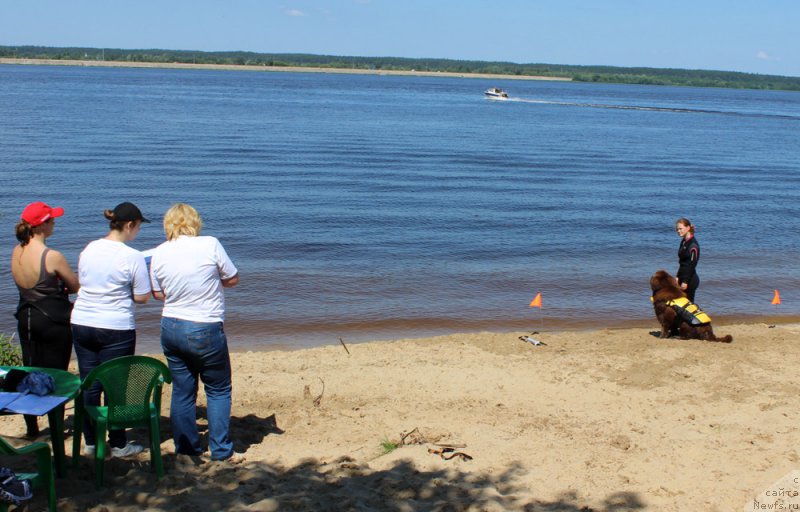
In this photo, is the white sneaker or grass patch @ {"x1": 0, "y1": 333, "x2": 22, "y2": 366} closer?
the white sneaker

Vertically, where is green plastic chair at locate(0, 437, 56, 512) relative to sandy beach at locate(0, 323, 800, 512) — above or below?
above

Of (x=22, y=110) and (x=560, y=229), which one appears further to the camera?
(x=22, y=110)

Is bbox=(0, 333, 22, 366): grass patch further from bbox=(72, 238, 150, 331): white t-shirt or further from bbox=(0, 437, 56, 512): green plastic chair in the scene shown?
bbox=(0, 437, 56, 512): green plastic chair

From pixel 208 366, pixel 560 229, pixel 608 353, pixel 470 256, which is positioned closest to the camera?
pixel 208 366

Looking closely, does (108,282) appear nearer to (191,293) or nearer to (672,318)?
(191,293)

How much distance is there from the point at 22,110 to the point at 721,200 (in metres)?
41.7

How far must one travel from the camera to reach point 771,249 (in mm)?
17984

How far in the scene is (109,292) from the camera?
211 inches

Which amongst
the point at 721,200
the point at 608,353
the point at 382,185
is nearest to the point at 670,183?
the point at 721,200

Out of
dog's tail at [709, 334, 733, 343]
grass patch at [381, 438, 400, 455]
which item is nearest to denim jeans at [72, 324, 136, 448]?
grass patch at [381, 438, 400, 455]

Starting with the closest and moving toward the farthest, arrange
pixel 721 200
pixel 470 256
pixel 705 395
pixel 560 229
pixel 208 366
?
pixel 208 366 → pixel 705 395 → pixel 470 256 → pixel 560 229 → pixel 721 200

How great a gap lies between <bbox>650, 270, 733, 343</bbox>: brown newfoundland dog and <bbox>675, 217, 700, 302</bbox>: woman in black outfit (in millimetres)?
140

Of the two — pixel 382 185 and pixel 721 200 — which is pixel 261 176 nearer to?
pixel 382 185

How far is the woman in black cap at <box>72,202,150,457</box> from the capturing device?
533 cm
